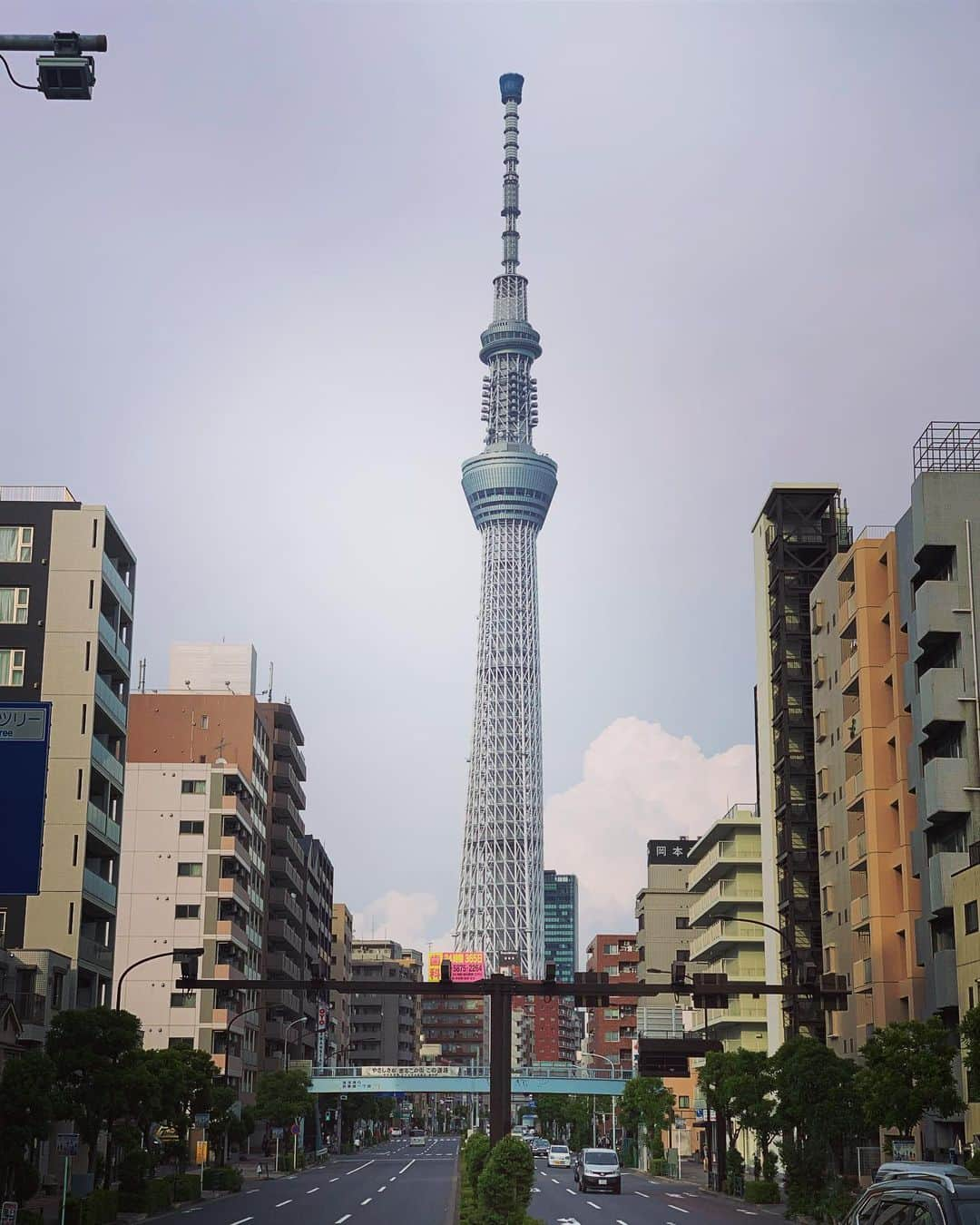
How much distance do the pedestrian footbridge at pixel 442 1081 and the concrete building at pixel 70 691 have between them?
63357 mm

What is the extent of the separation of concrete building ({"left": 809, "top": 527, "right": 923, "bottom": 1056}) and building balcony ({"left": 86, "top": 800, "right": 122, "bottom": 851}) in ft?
118

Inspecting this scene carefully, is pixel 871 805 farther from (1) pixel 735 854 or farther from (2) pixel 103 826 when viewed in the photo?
(1) pixel 735 854

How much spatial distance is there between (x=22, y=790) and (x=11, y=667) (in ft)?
145

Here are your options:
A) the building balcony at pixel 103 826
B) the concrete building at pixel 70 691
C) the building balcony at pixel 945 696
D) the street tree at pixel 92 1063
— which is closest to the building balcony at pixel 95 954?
the concrete building at pixel 70 691

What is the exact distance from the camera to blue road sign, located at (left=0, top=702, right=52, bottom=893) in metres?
33.4

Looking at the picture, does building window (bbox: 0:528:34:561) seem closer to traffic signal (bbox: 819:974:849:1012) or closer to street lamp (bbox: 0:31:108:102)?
traffic signal (bbox: 819:974:849:1012)

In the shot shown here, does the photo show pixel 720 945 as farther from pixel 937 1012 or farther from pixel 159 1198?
pixel 159 1198

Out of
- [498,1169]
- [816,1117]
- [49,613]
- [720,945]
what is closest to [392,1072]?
[720,945]

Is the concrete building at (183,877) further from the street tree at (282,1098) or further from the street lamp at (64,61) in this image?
the street lamp at (64,61)

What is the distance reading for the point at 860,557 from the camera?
75.8 meters

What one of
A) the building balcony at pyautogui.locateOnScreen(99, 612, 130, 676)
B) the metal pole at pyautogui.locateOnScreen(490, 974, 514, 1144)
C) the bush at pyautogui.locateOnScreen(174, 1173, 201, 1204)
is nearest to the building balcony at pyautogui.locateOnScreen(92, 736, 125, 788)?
the building balcony at pyautogui.locateOnScreen(99, 612, 130, 676)

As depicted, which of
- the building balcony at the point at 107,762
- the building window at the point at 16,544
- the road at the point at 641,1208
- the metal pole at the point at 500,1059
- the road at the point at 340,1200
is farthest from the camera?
the building window at the point at 16,544

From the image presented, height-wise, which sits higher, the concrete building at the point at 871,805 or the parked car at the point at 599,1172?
the concrete building at the point at 871,805

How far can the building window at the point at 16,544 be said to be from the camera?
7812 centimetres
